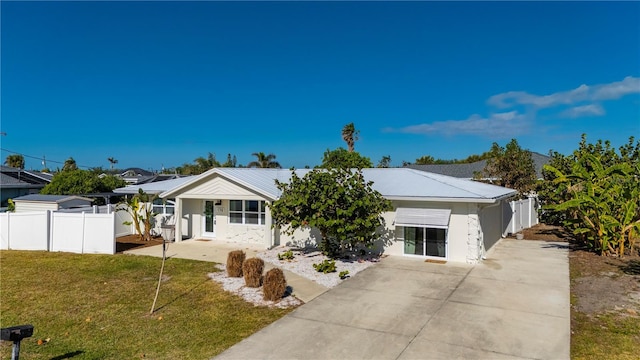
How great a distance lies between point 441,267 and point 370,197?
11.4 ft

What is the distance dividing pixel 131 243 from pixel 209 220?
3756mm

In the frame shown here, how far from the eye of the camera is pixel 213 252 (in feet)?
54.9

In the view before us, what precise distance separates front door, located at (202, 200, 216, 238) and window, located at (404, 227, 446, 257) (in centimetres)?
982

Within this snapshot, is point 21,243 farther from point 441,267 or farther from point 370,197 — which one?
point 441,267

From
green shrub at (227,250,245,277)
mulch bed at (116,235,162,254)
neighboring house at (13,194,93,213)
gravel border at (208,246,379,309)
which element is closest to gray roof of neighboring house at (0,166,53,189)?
neighboring house at (13,194,93,213)

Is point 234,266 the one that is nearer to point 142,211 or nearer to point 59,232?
point 59,232

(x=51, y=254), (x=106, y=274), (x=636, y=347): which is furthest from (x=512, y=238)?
(x=51, y=254)

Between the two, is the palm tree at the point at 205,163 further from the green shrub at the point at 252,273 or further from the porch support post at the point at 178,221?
the green shrub at the point at 252,273

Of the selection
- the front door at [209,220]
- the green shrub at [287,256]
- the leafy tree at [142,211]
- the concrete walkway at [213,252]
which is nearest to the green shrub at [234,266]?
the concrete walkway at [213,252]

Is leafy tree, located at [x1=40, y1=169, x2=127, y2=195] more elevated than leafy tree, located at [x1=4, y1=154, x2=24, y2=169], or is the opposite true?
leafy tree, located at [x1=4, y1=154, x2=24, y2=169]

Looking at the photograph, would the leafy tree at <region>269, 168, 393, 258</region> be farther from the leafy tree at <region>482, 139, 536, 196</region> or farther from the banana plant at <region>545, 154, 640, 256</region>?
the leafy tree at <region>482, 139, 536, 196</region>

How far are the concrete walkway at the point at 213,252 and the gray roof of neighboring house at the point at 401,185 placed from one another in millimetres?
2611

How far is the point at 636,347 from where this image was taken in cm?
727

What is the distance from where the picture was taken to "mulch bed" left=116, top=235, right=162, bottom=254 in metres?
17.5
